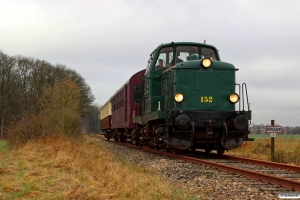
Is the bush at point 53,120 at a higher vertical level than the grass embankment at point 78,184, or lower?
higher

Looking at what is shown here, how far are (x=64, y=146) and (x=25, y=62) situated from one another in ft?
97.9

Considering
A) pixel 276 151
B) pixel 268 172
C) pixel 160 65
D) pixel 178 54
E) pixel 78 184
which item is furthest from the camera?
pixel 276 151

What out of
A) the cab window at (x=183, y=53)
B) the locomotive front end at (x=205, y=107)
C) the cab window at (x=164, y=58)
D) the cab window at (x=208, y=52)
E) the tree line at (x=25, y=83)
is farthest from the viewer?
the tree line at (x=25, y=83)

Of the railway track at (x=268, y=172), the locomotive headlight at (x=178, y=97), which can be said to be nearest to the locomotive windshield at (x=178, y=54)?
the locomotive headlight at (x=178, y=97)

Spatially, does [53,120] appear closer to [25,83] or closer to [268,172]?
[268,172]

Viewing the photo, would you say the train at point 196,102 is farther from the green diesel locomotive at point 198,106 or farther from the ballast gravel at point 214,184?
the ballast gravel at point 214,184

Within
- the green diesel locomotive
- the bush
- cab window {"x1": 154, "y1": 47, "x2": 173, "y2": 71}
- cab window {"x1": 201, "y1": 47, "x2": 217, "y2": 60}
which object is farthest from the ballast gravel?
the bush

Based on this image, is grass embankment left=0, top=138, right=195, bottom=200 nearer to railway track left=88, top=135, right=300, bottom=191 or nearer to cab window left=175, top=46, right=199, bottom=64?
railway track left=88, top=135, right=300, bottom=191

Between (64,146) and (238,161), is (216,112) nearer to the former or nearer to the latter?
(238,161)

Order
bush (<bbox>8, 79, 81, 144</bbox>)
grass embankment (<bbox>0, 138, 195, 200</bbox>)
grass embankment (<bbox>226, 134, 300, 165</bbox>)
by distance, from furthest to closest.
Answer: bush (<bbox>8, 79, 81, 144</bbox>) < grass embankment (<bbox>226, 134, 300, 165</bbox>) < grass embankment (<bbox>0, 138, 195, 200</bbox>)

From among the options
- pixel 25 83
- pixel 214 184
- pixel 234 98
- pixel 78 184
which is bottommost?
pixel 214 184

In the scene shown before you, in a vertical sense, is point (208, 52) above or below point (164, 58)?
above

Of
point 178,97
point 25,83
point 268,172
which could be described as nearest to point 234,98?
point 178,97

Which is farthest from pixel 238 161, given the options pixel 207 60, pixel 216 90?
pixel 207 60
